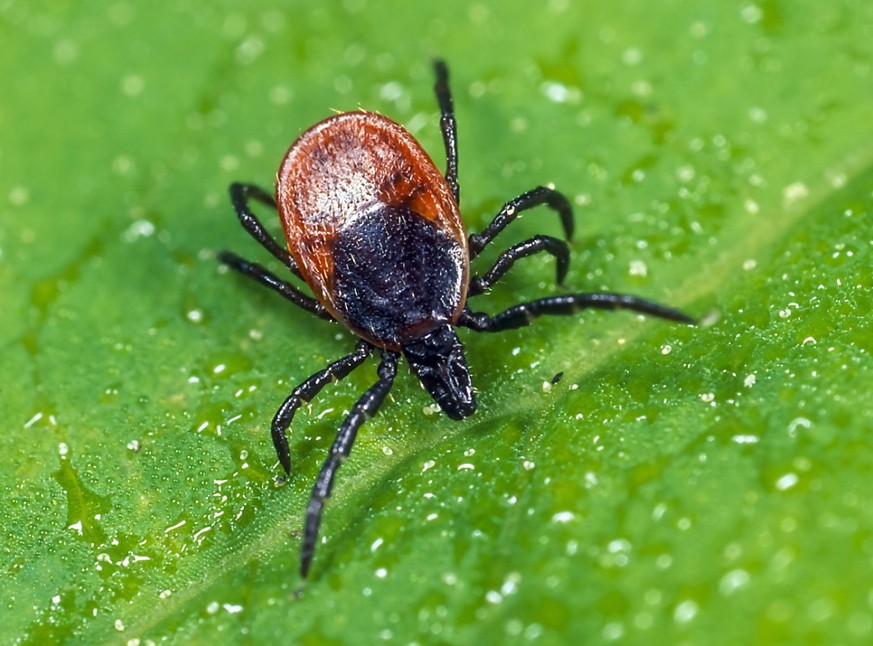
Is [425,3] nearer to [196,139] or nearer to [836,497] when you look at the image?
[196,139]

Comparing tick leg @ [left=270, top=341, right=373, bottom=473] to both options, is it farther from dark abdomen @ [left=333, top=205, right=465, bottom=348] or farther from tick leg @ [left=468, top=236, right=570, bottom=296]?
tick leg @ [left=468, top=236, right=570, bottom=296]

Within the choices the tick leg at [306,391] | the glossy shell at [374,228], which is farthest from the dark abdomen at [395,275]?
the tick leg at [306,391]

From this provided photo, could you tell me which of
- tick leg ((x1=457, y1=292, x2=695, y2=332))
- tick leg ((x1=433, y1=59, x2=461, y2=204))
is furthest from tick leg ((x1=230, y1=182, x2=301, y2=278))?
tick leg ((x1=457, y1=292, x2=695, y2=332))

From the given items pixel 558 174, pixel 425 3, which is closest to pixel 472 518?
pixel 558 174

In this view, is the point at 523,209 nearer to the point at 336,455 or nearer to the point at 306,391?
the point at 306,391

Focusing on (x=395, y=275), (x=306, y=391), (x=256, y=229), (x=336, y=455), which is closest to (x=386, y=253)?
(x=395, y=275)

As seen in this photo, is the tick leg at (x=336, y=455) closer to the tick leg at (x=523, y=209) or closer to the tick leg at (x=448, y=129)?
the tick leg at (x=523, y=209)
